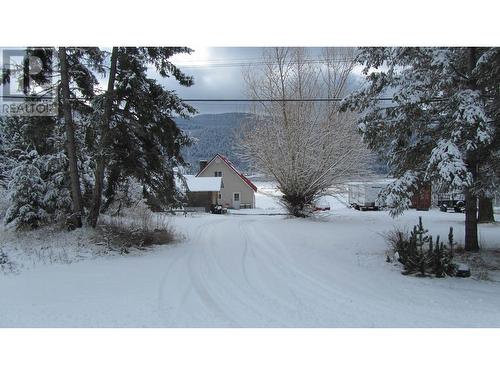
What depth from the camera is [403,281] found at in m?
6.84

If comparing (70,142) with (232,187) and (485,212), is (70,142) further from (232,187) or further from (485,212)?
(232,187)

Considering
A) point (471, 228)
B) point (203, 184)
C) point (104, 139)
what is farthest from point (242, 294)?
point (203, 184)

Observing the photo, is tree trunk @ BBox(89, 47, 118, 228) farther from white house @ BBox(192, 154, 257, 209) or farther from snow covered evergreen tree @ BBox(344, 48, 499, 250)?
white house @ BBox(192, 154, 257, 209)

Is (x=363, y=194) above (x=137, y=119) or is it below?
below

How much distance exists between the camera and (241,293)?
234 inches

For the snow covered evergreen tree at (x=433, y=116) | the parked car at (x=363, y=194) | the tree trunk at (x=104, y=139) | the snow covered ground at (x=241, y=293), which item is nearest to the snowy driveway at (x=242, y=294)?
the snow covered ground at (x=241, y=293)

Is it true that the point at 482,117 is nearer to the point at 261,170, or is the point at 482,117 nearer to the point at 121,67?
the point at 121,67

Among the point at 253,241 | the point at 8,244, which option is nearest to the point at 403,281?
the point at 253,241

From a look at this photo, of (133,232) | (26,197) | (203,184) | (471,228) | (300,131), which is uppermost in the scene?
(300,131)

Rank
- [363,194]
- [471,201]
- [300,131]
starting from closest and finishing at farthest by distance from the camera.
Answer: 1. [471,201]
2. [300,131]
3. [363,194]

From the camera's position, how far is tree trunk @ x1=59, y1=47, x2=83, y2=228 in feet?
34.8

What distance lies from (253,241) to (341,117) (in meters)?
10.1

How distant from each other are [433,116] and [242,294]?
557 centimetres

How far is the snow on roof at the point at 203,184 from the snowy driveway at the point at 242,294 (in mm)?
27306
